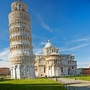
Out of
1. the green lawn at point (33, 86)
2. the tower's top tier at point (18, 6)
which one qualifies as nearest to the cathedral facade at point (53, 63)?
the tower's top tier at point (18, 6)

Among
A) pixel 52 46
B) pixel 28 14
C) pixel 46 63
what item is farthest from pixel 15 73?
pixel 52 46

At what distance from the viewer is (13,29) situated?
5191cm

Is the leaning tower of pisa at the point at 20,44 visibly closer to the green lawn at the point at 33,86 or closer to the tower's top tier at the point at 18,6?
the tower's top tier at the point at 18,6

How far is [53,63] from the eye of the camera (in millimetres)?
66500

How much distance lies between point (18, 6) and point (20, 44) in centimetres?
1317

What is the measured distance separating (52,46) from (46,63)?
9.87 metres

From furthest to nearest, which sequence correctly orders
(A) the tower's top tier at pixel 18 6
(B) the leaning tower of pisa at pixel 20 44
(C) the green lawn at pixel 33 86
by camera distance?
(A) the tower's top tier at pixel 18 6
(B) the leaning tower of pisa at pixel 20 44
(C) the green lawn at pixel 33 86

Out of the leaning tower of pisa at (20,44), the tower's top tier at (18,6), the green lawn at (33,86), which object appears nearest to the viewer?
the green lawn at (33,86)

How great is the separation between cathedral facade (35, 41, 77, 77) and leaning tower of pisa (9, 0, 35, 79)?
57.2 ft

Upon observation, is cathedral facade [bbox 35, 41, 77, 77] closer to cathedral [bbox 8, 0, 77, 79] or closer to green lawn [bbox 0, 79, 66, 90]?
cathedral [bbox 8, 0, 77, 79]

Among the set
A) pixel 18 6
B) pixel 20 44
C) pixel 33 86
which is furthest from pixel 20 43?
pixel 33 86

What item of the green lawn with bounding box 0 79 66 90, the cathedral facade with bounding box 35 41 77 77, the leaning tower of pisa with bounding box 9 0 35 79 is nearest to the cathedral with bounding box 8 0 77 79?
the leaning tower of pisa with bounding box 9 0 35 79

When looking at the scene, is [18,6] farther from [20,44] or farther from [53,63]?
[53,63]

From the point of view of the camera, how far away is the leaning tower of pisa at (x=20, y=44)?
49.2 meters
